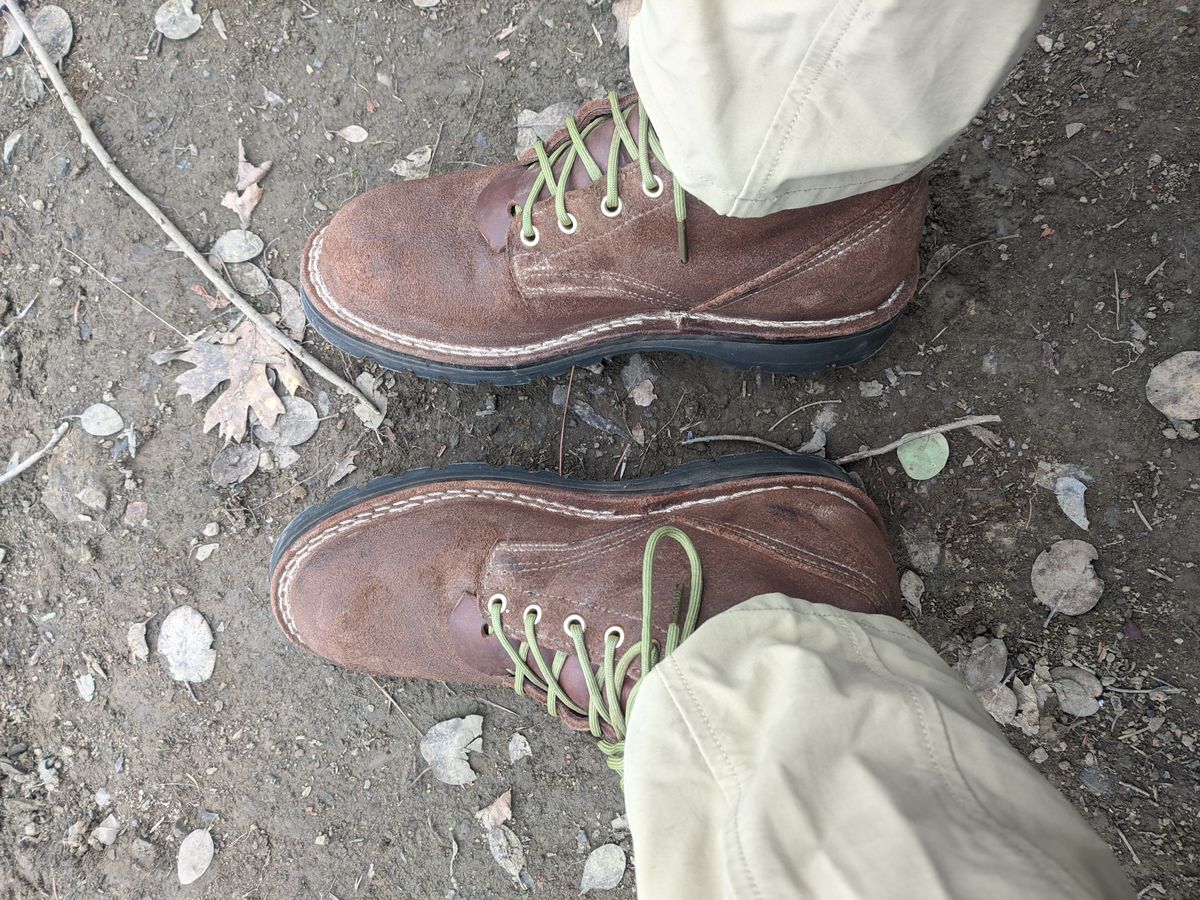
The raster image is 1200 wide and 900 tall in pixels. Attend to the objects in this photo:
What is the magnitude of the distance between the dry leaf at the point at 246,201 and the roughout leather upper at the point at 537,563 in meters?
0.98

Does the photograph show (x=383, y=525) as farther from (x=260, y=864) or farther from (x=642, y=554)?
(x=260, y=864)

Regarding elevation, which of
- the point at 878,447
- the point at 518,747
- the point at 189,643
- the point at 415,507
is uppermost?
the point at 415,507

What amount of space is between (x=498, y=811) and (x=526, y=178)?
1795 mm

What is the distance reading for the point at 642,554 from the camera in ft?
5.74

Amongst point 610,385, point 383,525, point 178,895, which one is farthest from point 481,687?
point 178,895

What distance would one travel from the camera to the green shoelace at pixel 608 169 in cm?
157

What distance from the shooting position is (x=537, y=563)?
71.3 inches

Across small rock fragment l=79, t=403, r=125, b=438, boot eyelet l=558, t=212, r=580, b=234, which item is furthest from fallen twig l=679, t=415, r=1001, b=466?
small rock fragment l=79, t=403, r=125, b=438

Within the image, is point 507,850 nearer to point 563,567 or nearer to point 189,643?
point 563,567

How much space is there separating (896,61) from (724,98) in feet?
0.83

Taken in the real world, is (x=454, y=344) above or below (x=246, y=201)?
below

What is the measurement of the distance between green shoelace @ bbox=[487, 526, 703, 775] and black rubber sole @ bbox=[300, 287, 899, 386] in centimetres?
52

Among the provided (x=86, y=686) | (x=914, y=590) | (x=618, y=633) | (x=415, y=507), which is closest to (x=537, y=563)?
(x=618, y=633)

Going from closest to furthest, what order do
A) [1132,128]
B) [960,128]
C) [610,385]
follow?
[960,128] < [1132,128] < [610,385]
